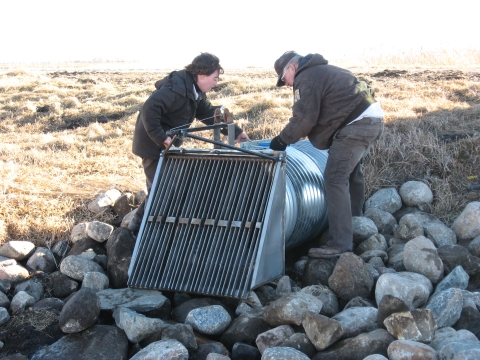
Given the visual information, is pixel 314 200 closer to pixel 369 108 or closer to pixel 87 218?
pixel 369 108

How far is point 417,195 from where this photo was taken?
6.88 meters

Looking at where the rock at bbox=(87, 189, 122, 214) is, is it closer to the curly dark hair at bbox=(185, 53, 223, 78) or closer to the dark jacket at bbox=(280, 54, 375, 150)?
the curly dark hair at bbox=(185, 53, 223, 78)

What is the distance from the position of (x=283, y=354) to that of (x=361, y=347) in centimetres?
50

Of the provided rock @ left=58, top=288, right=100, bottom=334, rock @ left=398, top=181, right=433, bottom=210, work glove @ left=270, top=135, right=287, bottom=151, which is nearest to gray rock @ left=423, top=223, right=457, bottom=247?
rock @ left=398, top=181, right=433, bottom=210

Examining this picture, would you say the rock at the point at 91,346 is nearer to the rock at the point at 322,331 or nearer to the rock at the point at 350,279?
the rock at the point at 322,331

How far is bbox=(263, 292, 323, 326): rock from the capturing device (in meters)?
3.98

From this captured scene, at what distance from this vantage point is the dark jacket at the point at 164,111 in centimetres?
549

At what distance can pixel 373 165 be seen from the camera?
757 cm

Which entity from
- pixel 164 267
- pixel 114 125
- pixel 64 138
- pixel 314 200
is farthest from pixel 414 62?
pixel 164 267

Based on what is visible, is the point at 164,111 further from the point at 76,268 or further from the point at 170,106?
the point at 76,268

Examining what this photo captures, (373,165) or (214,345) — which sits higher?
(373,165)

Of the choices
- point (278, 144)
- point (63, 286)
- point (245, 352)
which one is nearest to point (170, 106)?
point (278, 144)

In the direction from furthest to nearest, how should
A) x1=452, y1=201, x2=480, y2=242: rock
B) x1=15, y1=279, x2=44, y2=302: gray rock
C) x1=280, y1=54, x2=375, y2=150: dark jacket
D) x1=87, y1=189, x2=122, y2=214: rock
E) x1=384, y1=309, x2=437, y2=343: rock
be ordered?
x1=87, y1=189, x2=122, y2=214: rock < x1=452, y1=201, x2=480, y2=242: rock < x1=280, y1=54, x2=375, y2=150: dark jacket < x1=15, y1=279, x2=44, y2=302: gray rock < x1=384, y1=309, x2=437, y2=343: rock

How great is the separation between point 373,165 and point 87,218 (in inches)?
146
